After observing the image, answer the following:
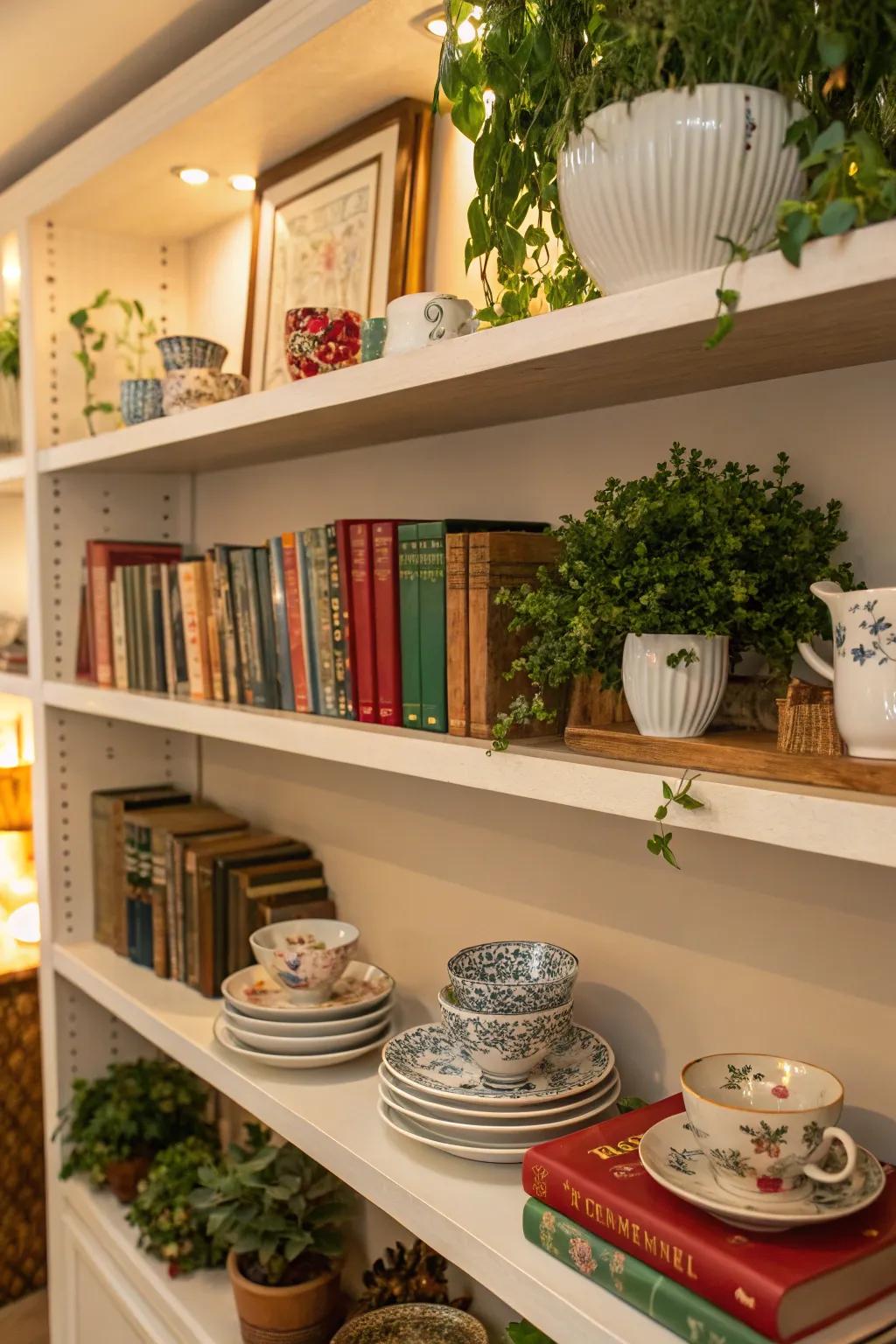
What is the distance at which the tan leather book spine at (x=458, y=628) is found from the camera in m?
1.15

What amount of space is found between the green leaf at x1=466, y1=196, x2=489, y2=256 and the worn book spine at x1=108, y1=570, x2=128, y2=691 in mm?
981

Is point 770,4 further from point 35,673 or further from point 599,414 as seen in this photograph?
point 35,673

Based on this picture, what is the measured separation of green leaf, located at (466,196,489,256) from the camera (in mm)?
1081

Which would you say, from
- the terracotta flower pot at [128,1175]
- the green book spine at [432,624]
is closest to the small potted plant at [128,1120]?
the terracotta flower pot at [128,1175]

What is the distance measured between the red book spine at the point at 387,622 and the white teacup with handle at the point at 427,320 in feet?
0.68

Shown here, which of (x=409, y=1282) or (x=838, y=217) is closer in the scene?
(x=838, y=217)

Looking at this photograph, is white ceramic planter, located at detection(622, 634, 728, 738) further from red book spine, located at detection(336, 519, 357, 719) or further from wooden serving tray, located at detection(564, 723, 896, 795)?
red book spine, located at detection(336, 519, 357, 719)

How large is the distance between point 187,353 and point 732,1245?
4.33 feet

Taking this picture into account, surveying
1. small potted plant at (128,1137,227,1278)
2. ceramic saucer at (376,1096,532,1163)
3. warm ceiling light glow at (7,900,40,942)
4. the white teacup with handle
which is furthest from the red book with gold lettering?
warm ceiling light glow at (7,900,40,942)

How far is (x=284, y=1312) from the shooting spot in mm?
1488

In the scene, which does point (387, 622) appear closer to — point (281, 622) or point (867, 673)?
point (281, 622)

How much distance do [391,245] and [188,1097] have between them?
142 centimetres

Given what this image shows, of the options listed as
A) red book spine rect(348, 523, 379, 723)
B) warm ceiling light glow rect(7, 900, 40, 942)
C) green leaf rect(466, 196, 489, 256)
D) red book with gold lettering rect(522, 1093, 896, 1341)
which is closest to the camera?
red book with gold lettering rect(522, 1093, 896, 1341)

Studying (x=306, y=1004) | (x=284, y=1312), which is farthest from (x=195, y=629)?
(x=284, y=1312)
